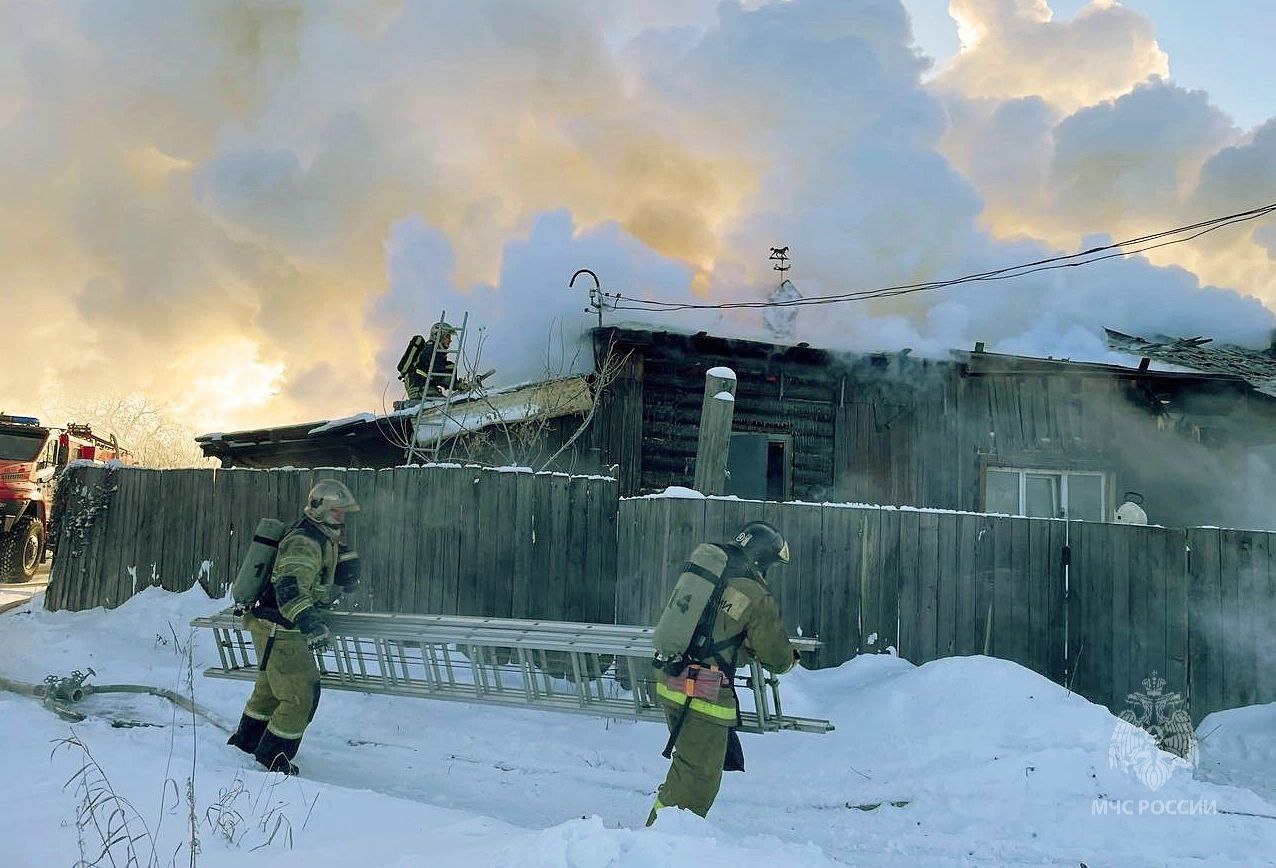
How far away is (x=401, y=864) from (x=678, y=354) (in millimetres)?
8473

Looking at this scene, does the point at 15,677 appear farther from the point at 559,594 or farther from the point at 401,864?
the point at 401,864

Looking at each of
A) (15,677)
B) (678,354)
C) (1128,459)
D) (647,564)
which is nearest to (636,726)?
(647,564)

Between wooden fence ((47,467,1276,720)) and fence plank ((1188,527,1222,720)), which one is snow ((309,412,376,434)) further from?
fence plank ((1188,527,1222,720))

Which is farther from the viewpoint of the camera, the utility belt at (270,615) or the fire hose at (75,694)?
the fire hose at (75,694)

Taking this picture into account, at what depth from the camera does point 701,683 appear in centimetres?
409

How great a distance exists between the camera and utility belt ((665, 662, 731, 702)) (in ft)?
13.4

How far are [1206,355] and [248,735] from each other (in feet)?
43.2

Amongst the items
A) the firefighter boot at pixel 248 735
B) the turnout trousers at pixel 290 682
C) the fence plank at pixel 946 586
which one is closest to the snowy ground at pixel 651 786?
the firefighter boot at pixel 248 735

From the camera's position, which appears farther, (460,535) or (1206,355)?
(1206,355)

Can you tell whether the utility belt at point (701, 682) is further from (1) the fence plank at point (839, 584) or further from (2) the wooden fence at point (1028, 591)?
(1) the fence plank at point (839, 584)

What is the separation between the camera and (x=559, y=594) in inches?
301

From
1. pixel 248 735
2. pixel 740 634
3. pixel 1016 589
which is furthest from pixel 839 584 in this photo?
pixel 248 735

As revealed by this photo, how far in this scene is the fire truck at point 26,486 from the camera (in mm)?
15172

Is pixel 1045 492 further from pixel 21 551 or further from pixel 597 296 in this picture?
pixel 21 551
